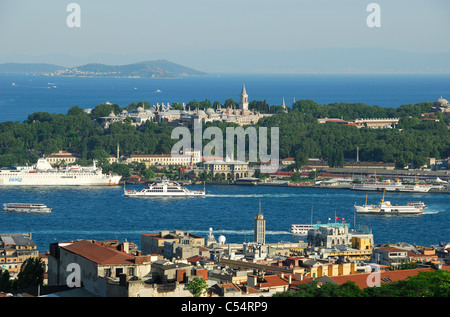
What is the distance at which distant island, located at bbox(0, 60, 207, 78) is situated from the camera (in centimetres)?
11838

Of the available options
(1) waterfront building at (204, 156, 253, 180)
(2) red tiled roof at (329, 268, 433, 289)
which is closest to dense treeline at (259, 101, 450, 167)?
(1) waterfront building at (204, 156, 253, 180)

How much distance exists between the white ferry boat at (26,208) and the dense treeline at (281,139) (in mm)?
14853

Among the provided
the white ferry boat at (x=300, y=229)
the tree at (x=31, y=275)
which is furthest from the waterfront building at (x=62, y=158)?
the tree at (x=31, y=275)

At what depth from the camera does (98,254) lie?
1559 centimetres

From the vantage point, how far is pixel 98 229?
30000 millimetres

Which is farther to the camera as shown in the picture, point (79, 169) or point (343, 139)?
point (343, 139)

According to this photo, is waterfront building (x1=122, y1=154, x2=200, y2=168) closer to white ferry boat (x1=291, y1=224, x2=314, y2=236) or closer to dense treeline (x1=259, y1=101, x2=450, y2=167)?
dense treeline (x1=259, y1=101, x2=450, y2=167)

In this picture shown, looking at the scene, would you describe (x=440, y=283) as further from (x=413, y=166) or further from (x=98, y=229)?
(x=413, y=166)

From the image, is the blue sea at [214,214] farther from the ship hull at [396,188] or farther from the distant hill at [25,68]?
the distant hill at [25,68]

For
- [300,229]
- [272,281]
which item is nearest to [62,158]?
[300,229]

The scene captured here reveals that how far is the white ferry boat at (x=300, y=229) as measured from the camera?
29047 millimetres

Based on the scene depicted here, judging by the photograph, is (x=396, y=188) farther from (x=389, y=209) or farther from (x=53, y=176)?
(x=53, y=176)

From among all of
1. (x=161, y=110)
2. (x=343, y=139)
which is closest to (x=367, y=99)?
(x=161, y=110)
